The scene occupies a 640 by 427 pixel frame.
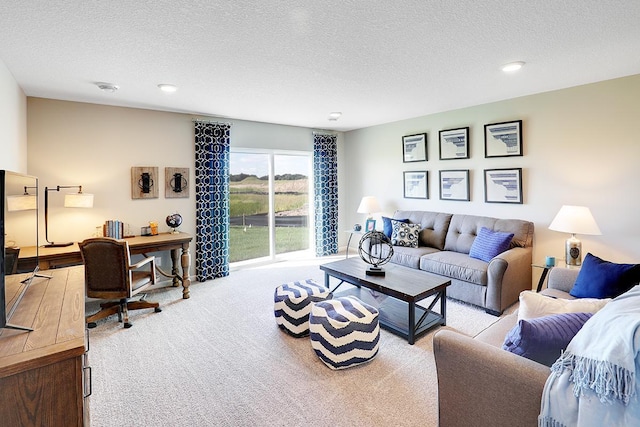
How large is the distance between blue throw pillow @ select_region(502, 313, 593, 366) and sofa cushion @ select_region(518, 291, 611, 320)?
27 cm

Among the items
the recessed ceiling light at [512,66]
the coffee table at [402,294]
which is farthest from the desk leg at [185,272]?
the recessed ceiling light at [512,66]

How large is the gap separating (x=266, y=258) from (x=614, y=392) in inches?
191

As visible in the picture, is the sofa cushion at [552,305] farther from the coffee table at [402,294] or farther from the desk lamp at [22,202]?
the desk lamp at [22,202]

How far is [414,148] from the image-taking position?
5047 millimetres

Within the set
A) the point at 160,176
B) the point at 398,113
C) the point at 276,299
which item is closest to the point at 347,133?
the point at 398,113

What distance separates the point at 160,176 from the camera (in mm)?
4289

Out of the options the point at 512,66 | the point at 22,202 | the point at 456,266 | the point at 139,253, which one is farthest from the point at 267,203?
the point at 512,66

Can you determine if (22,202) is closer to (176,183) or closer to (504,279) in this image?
(176,183)

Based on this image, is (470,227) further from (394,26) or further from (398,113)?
(394,26)

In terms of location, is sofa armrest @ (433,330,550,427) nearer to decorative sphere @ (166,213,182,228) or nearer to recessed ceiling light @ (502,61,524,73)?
recessed ceiling light @ (502,61,524,73)

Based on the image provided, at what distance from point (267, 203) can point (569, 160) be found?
13.7ft

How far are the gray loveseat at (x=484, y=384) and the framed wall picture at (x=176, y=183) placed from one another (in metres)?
3.93

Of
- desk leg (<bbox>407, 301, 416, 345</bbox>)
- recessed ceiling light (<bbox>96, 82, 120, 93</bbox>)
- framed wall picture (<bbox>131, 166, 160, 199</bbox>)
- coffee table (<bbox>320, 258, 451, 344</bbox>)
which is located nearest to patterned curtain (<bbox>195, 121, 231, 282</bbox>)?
framed wall picture (<bbox>131, 166, 160, 199</bbox>)

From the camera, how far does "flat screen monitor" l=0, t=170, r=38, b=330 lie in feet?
4.09
